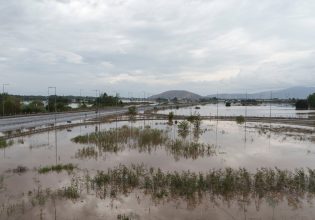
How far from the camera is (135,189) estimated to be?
44.7ft

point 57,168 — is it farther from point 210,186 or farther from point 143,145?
point 143,145

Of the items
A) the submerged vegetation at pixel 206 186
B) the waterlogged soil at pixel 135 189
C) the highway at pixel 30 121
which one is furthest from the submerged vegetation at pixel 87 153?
the highway at pixel 30 121

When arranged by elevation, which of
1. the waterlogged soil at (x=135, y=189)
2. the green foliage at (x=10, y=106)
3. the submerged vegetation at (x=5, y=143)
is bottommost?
the waterlogged soil at (x=135, y=189)

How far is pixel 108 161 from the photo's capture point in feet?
65.0

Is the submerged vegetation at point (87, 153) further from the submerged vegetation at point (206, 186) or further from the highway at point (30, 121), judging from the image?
the highway at point (30, 121)

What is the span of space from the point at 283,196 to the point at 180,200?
14.8 ft

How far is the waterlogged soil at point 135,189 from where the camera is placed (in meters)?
11.1

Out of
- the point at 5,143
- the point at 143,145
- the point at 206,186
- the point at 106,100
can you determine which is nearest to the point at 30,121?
the point at 5,143

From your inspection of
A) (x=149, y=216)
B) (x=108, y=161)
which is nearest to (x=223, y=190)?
(x=149, y=216)

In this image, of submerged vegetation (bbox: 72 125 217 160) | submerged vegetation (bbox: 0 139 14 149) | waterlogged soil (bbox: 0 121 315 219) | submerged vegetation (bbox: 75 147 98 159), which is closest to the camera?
waterlogged soil (bbox: 0 121 315 219)

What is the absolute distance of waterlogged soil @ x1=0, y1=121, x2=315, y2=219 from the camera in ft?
36.5

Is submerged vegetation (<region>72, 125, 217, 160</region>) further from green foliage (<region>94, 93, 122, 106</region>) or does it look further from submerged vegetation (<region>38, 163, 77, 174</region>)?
green foliage (<region>94, 93, 122, 106</region>)

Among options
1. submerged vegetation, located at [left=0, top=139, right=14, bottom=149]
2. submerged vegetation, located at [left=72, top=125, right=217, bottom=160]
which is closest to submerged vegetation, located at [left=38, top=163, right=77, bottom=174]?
submerged vegetation, located at [left=72, top=125, right=217, bottom=160]

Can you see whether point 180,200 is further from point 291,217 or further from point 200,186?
point 291,217
